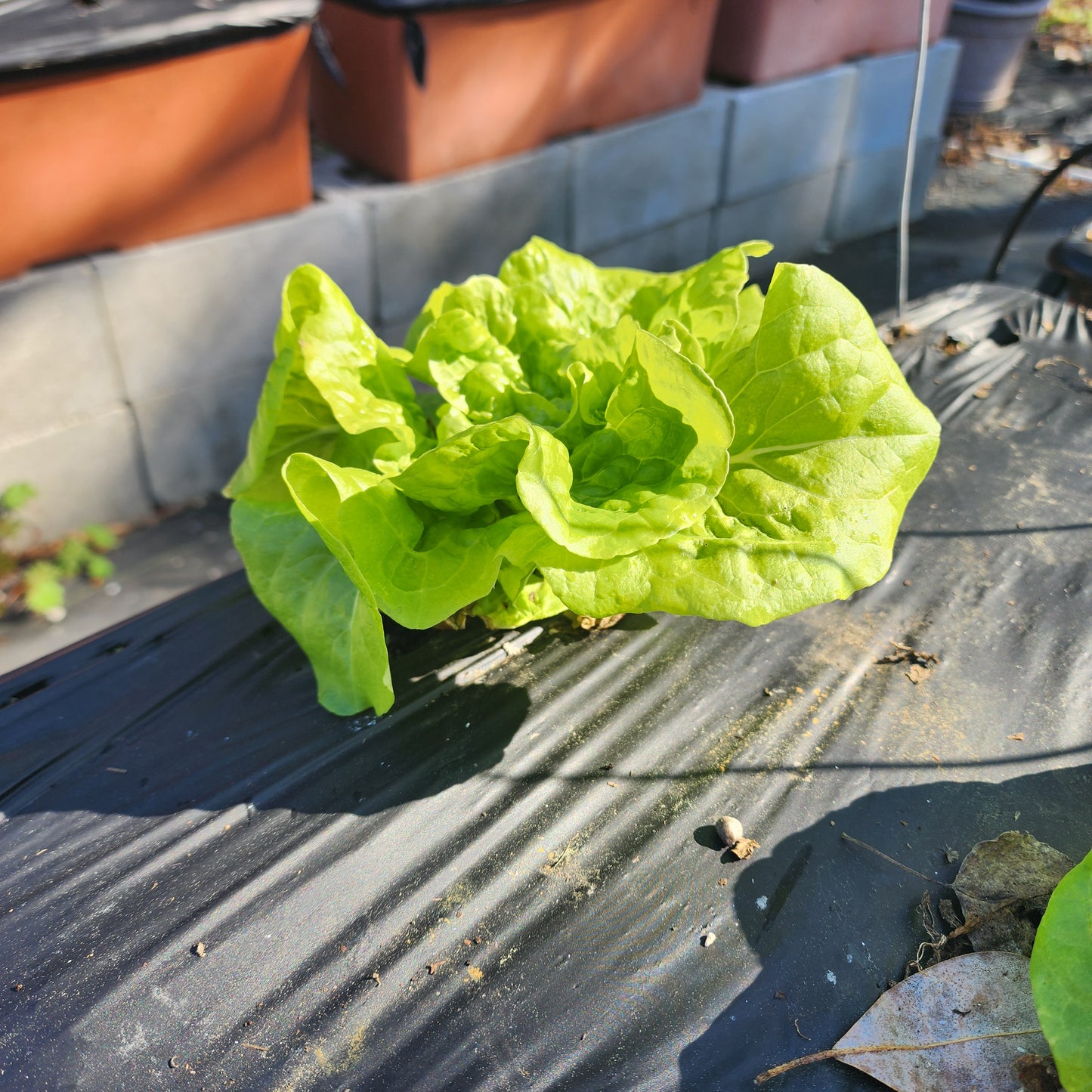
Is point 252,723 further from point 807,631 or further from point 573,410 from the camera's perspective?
point 807,631

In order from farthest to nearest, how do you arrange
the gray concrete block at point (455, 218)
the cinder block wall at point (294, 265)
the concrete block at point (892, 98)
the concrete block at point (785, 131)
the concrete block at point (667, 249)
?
1. the concrete block at point (892, 98)
2. the concrete block at point (785, 131)
3. the concrete block at point (667, 249)
4. the gray concrete block at point (455, 218)
5. the cinder block wall at point (294, 265)

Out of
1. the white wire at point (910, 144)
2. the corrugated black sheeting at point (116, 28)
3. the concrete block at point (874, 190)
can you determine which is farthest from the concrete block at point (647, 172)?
the white wire at point (910, 144)

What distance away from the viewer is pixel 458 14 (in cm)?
288

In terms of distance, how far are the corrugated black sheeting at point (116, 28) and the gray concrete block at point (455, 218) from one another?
61 centimetres

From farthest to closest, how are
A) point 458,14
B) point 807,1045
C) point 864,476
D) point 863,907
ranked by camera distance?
point 458,14
point 864,476
point 863,907
point 807,1045

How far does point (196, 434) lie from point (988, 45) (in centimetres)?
578

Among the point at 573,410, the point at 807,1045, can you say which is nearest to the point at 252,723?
the point at 573,410

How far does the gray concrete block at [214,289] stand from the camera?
2645 mm

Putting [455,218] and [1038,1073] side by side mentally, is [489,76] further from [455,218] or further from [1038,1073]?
[1038,1073]

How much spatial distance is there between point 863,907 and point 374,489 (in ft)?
2.48

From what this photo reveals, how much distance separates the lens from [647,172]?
12.3ft

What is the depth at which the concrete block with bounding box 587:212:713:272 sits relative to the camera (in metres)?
3.84

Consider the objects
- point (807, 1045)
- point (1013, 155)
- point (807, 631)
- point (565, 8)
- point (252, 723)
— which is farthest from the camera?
point (1013, 155)

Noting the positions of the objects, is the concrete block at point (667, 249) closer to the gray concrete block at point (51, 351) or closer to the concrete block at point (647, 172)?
the concrete block at point (647, 172)
